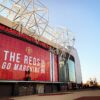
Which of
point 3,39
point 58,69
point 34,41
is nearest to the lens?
point 3,39

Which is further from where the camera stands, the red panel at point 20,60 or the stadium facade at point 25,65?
the stadium facade at point 25,65

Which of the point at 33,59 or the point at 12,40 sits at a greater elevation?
the point at 12,40

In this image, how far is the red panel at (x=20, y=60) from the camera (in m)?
29.6

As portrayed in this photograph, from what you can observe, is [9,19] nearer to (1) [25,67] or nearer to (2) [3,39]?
(2) [3,39]

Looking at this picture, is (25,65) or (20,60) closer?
(20,60)

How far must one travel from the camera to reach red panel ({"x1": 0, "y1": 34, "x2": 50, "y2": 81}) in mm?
29594

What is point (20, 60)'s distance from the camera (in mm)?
33188

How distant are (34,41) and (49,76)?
10.6 meters

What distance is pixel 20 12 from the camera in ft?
106

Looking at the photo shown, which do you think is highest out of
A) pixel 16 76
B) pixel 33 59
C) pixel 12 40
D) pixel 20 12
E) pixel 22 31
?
pixel 20 12

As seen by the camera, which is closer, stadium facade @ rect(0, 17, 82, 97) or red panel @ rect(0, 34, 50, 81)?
red panel @ rect(0, 34, 50, 81)

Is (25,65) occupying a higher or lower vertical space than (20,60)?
lower

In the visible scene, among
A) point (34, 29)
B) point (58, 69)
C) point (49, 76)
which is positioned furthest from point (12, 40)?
point (58, 69)

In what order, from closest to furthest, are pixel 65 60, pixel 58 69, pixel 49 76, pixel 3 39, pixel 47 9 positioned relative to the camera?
1. pixel 3 39
2. pixel 47 9
3. pixel 49 76
4. pixel 58 69
5. pixel 65 60
